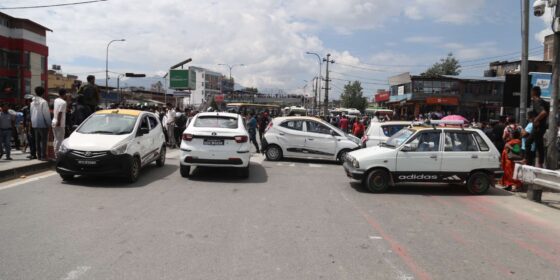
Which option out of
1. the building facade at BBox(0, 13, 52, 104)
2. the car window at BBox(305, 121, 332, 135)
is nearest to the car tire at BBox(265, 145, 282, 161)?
the car window at BBox(305, 121, 332, 135)

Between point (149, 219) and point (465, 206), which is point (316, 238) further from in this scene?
point (465, 206)

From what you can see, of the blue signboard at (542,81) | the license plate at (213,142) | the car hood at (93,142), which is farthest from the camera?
the blue signboard at (542,81)

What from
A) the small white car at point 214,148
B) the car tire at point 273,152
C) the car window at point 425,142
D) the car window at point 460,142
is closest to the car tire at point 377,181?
the car window at point 425,142

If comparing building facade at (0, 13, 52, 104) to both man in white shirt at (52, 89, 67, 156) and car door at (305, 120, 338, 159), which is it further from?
car door at (305, 120, 338, 159)

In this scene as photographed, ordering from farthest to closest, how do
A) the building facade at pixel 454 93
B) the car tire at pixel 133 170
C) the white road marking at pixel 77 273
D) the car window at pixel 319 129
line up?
1. the building facade at pixel 454 93
2. the car window at pixel 319 129
3. the car tire at pixel 133 170
4. the white road marking at pixel 77 273

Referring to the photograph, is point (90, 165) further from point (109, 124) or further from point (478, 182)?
point (478, 182)

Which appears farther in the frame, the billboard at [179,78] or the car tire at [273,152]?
the billboard at [179,78]

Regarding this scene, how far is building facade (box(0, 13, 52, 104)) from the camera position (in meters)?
46.5

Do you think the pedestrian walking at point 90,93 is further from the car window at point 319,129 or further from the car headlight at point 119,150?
Result: the car window at point 319,129

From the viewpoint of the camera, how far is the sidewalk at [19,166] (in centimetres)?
998

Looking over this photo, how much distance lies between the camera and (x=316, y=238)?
5.96 metres

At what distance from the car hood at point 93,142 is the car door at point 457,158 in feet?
23.6

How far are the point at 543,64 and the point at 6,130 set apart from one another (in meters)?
61.4

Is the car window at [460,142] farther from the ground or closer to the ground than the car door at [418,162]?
farther from the ground
